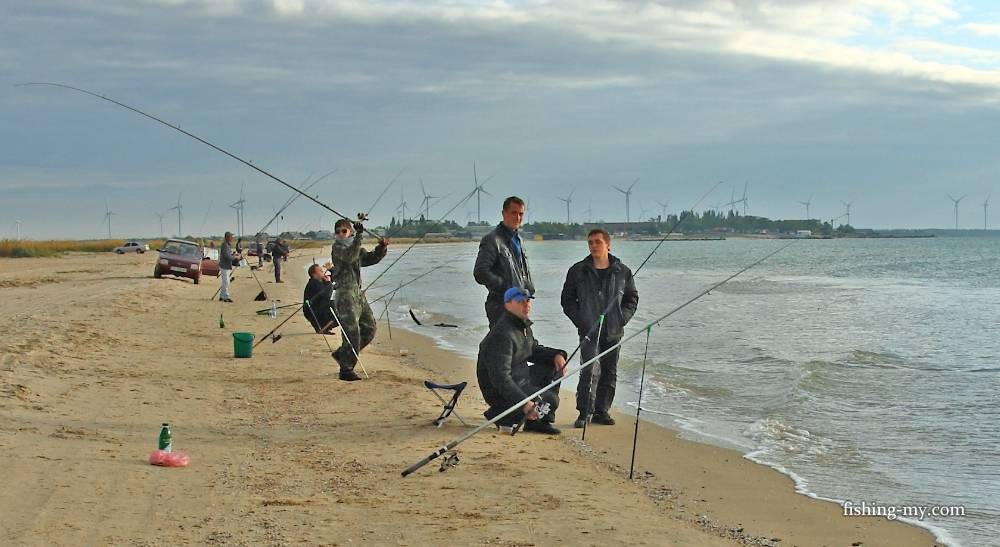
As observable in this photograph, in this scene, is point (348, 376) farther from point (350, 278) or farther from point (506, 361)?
point (506, 361)

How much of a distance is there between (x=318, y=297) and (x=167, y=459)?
261 inches

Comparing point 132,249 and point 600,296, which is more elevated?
point 600,296

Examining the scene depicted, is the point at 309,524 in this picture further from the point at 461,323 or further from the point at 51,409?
the point at 461,323

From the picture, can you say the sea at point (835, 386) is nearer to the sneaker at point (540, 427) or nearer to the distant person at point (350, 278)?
the sneaker at point (540, 427)

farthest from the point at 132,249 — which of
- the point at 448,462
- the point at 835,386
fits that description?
the point at 448,462

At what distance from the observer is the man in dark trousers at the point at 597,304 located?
796 cm

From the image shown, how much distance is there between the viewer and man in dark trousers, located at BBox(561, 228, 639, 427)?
313 inches

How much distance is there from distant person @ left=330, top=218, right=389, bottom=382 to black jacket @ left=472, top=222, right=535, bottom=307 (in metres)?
2.00

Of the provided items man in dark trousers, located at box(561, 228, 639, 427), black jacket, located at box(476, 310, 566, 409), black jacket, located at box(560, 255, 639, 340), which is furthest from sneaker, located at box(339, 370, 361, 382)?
black jacket, located at box(476, 310, 566, 409)

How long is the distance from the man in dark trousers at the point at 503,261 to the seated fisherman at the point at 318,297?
15.3ft

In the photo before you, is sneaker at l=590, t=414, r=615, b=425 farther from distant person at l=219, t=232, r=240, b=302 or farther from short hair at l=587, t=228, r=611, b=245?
distant person at l=219, t=232, r=240, b=302

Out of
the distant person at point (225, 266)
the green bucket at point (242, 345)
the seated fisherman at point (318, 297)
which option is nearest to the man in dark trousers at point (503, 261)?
the seated fisherman at point (318, 297)

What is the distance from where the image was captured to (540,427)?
7.74 meters

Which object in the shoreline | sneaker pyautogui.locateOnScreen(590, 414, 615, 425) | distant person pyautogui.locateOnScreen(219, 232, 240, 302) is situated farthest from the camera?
distant person pyautogui.locateOnScreen(219, 232, 240, 302)
